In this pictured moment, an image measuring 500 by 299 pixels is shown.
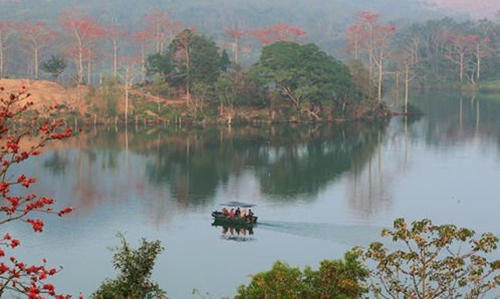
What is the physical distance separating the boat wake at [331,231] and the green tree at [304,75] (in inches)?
1032

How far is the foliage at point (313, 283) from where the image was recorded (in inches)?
587

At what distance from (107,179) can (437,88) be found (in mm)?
53314

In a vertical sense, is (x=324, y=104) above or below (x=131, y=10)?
below

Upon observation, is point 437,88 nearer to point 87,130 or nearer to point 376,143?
point 376,143

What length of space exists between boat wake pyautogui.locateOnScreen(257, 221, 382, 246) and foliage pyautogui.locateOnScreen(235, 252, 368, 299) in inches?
431

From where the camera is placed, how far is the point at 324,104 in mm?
57312

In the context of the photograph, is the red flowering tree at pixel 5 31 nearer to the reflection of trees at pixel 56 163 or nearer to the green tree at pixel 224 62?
the green tree at pixel 224 62

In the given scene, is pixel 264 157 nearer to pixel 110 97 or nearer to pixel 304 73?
pixel 304 73

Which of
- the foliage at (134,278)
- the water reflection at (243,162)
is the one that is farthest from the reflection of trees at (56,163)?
the foliage at (134,278)

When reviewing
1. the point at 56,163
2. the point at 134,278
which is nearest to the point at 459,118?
the point at 56,163

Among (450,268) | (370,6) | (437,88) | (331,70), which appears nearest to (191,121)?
(331,70)

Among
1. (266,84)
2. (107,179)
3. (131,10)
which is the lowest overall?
(107,179)

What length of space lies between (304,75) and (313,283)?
132 ft

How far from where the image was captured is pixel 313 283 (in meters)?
16.0
